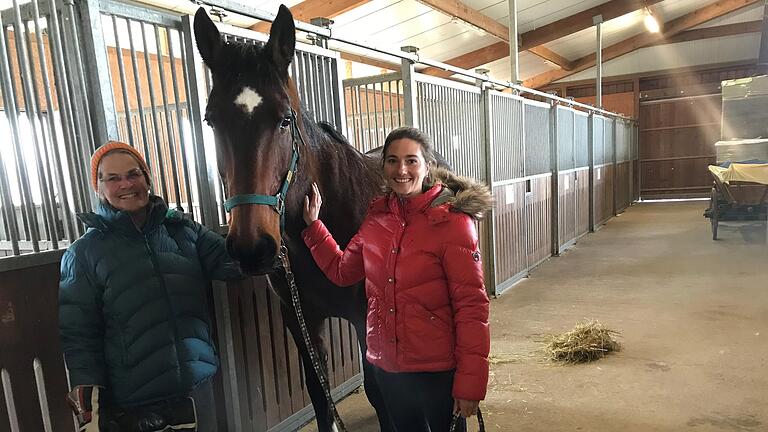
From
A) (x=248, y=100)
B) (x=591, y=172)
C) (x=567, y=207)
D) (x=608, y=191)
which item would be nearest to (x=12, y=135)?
(x=248, y=100)

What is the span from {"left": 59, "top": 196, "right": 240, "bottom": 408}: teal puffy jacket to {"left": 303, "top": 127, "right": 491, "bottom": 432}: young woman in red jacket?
52 cm

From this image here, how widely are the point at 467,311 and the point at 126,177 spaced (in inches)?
37.3

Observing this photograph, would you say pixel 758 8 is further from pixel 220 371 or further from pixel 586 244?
pixel 220 371

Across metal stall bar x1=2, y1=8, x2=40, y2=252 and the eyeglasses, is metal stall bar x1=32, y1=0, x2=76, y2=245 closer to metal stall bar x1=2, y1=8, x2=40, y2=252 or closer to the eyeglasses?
metal stall bar x1=2, y1=8, x2=40, y2=252

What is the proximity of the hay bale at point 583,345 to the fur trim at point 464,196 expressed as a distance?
191 cm

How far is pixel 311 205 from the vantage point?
4.73ft

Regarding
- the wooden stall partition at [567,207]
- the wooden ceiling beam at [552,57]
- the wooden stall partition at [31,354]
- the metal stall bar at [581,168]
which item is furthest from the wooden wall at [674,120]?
the wooden stall partition at [31,354]

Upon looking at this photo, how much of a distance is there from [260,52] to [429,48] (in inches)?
316

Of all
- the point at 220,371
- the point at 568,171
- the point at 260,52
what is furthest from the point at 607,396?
the point at 568,171

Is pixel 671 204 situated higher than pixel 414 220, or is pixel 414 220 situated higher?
pixel 414 220

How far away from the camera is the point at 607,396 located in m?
2.30

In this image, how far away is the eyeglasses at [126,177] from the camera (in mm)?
1219

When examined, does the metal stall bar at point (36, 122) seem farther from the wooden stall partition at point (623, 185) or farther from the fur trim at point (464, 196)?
the wooden stall partition at point (623, 185)

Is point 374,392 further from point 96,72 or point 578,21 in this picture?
point 578,21
